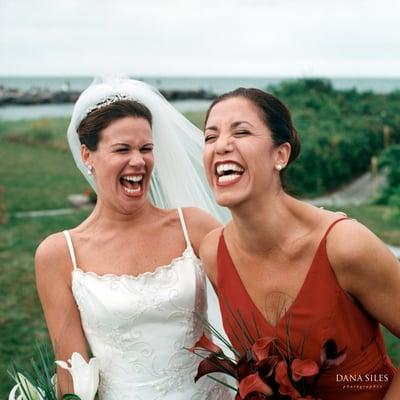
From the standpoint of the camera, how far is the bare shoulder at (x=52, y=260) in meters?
3.47

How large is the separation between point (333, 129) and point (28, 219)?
25.8 ft

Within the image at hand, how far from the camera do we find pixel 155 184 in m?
4.05

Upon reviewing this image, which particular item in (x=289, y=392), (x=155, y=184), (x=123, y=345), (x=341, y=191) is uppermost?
(x=155, y=184)

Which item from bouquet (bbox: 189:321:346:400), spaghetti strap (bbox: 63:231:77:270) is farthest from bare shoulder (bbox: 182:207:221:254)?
bouquet (bbox: 189:321:346:400)

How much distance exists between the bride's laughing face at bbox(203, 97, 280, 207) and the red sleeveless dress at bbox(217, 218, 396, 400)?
0.38 meters

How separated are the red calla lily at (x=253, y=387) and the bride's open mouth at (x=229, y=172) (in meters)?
0.81

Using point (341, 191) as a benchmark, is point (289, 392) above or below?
above

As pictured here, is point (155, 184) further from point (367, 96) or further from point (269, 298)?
point (367, 96)

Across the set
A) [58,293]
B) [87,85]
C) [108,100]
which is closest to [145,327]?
[58,293]

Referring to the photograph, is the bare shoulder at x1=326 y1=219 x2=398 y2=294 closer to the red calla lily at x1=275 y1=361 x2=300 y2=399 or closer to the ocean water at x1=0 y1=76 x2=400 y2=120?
the red calla lily at x1=275 y1=361 x2=300 y2=399

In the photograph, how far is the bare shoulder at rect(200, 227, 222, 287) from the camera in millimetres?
3289

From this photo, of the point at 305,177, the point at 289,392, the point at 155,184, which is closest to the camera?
the point at 289,392

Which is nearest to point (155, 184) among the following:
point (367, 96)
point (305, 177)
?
point (305, 177)

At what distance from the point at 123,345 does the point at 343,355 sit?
1291 millimetres
